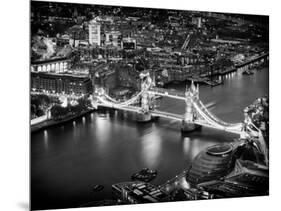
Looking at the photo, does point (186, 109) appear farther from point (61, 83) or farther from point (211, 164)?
point (61, 83)

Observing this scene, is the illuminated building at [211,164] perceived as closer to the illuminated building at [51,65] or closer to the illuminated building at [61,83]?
the illuminated building at [61,83]

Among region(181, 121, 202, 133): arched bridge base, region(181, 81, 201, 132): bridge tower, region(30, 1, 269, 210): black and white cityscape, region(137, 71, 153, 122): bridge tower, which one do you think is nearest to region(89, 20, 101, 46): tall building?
region(30, 1, 269, 210): black and white cityscape

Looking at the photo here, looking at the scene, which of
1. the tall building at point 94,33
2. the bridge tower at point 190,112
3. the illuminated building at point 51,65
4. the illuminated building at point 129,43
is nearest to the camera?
the illuminated building at point 51,65

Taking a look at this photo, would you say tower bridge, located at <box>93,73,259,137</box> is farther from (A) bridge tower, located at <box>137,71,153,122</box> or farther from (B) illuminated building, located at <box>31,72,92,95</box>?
(B) illuminated building, located at <box>31,72,92,95</box>

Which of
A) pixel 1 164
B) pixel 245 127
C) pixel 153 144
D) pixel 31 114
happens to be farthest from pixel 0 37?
pixel 245 127

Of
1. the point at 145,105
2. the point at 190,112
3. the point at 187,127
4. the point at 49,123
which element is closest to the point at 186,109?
the point at 190,112

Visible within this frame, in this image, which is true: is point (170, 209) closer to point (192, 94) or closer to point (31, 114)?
point (192, 94)

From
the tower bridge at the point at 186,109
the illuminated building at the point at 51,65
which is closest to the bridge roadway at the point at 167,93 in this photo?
the tower bridge at the point at 186,109
